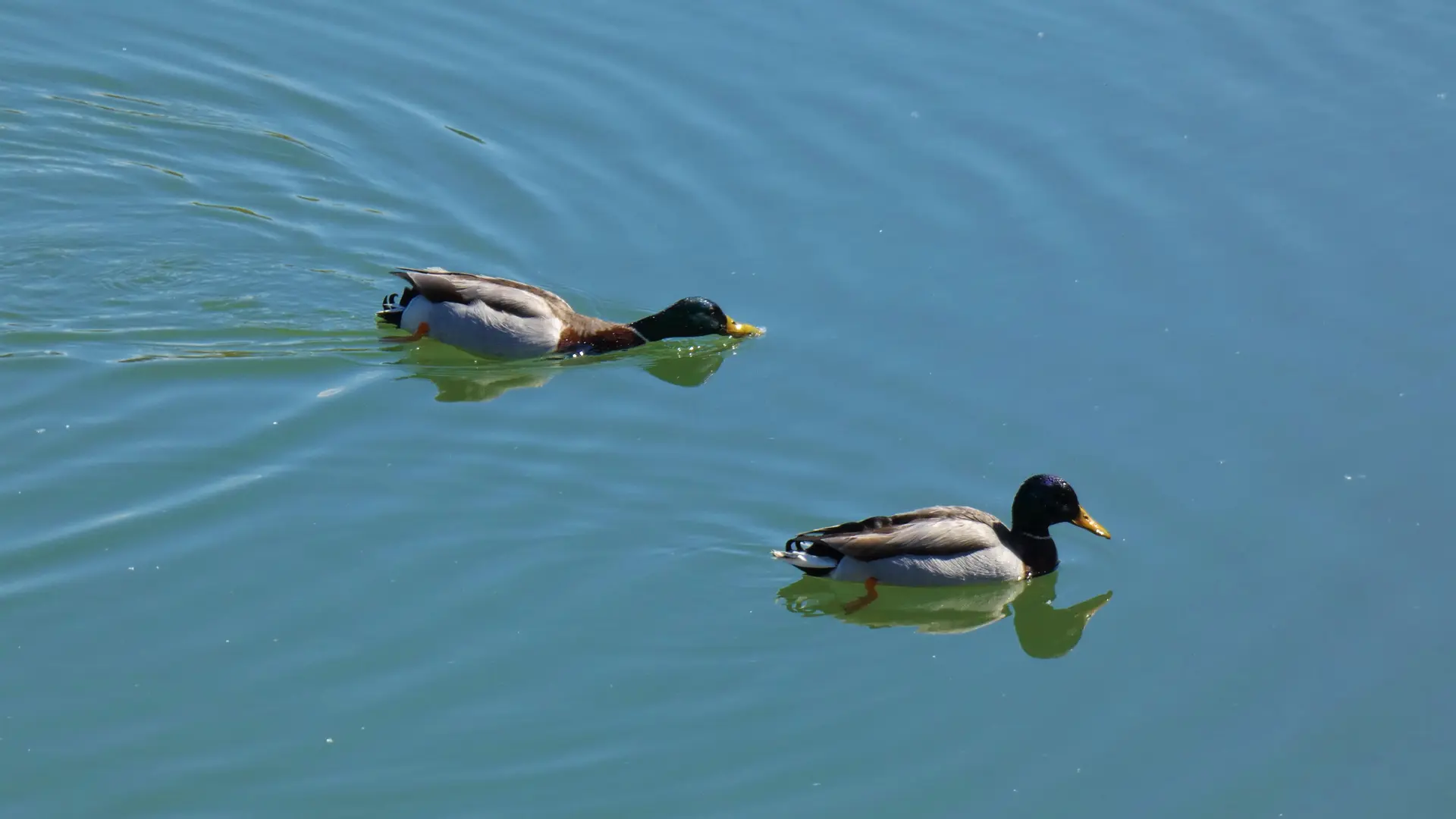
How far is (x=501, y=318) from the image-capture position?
45.2 feet

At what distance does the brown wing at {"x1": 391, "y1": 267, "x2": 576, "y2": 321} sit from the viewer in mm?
13688

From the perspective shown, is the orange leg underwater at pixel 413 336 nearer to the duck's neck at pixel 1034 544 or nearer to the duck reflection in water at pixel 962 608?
the duck reflection in water at pixel 962 608

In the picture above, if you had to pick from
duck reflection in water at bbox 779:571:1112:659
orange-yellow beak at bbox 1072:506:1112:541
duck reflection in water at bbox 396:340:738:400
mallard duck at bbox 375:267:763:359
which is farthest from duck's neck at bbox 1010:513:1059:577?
mallard duck at bbox 375:267:763:359

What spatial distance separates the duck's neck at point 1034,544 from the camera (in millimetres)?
11406

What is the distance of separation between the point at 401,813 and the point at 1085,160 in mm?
9902

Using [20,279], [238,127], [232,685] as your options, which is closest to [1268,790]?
[232,685]

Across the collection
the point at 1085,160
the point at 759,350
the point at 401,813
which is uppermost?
the point at 1085,160

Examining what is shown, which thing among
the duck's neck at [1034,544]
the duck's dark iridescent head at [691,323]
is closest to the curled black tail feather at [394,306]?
the duck's dark iridescent head at [691,323]

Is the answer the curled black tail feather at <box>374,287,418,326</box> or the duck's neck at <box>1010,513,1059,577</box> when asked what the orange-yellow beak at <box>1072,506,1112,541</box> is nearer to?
the duck's neck at <box>1010,513,1059,577</box>

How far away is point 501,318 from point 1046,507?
4.83 m

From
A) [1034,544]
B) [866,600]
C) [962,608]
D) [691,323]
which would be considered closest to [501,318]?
[691,323]

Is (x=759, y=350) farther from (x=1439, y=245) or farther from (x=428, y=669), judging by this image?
(x=1439, y=245)

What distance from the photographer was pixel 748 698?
956 cm

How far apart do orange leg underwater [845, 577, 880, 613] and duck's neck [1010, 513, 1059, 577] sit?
101cm
